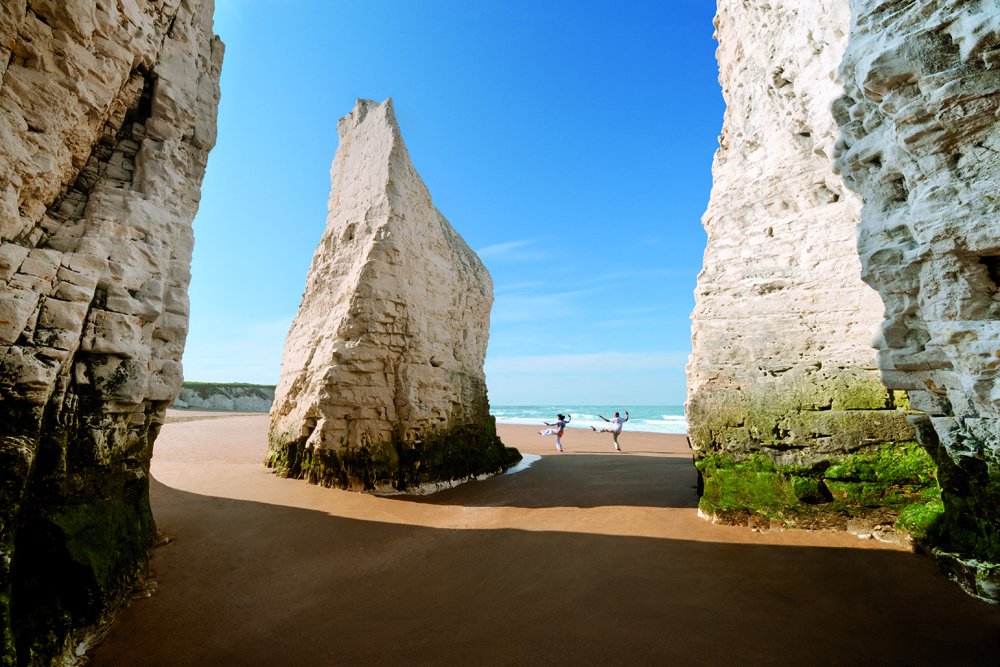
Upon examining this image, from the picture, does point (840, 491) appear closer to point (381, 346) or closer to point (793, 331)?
point (793, 331)

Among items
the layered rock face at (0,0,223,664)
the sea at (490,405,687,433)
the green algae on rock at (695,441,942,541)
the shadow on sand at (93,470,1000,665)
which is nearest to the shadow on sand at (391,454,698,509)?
the green algae on rock at (695,441,942,541)

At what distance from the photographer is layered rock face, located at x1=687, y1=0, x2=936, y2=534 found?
16.9 ft

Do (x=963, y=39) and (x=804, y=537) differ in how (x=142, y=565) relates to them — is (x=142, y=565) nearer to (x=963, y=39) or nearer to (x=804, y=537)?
(x=804, y=537)

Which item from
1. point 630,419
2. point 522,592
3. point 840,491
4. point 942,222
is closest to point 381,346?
point 522,592

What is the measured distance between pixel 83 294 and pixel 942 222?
272 inches

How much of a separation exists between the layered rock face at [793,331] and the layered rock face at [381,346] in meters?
4.94

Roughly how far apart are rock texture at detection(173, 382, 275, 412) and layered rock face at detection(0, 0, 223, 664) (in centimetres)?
3794

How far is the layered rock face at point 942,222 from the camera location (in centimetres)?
320

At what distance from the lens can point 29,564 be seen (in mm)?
3006

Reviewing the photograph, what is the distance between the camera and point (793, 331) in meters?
5.77

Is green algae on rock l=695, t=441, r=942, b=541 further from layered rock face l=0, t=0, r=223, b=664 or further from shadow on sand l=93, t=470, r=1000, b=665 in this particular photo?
layered rock face l=0, t=0, r=223, b=664

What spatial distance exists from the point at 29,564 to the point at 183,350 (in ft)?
7.36

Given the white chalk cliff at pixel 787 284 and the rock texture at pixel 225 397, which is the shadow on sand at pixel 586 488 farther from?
the rock texture at pixel 225 397

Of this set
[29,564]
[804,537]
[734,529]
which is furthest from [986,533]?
[29,564]
